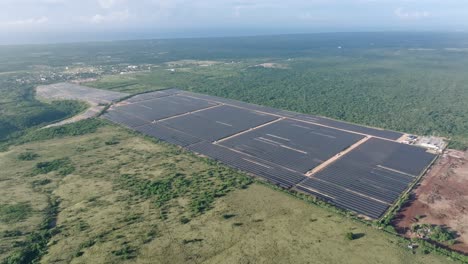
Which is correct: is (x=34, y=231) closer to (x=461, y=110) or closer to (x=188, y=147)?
(x=188, y=147)

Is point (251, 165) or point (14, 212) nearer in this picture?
point (14, 212)

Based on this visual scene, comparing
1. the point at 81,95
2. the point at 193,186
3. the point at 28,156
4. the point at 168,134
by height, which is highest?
the point at 81,95

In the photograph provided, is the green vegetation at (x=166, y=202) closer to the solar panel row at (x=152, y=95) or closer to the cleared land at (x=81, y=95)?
the cleared land at (x=81, y=95)

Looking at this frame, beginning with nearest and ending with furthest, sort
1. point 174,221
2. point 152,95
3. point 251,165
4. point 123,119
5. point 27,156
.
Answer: point 174,221
point 251,165
point 27,156
point 123,119
point 152,95

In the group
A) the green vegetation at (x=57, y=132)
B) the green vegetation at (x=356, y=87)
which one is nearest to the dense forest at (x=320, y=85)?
the green vegetation at (x=356, y=87)

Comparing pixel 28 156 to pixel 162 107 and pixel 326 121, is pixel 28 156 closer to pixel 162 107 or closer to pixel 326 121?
pixel 162 107

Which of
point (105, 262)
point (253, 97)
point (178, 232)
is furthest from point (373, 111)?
point (105, 262)

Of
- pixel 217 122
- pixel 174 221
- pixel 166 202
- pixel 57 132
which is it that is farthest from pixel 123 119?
pixel 174 221
